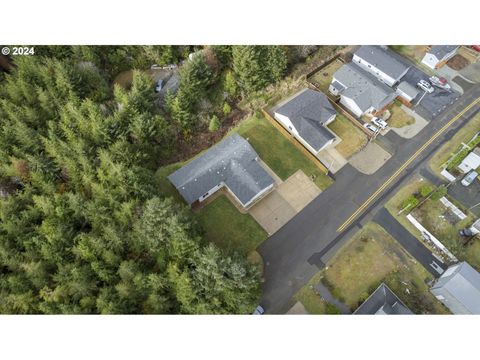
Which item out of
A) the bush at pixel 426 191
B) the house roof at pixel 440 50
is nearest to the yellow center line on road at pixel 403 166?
the bush at pixel 426 191

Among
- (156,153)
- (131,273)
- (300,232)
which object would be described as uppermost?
(156,153)

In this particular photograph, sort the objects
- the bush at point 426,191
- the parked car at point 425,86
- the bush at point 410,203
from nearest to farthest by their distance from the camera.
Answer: the bush at point 410,203, the bush at point 426,191, the parked car at point 425,86

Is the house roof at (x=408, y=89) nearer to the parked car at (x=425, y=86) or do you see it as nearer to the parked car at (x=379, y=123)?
the parked car at (x=425, y=86)

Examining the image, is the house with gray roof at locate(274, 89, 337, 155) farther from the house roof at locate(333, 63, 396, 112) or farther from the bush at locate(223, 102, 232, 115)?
the bush at locate(223, 102, 232, 115)

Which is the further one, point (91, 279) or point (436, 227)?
point (436, 227)

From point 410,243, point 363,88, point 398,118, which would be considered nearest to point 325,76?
point 363,88

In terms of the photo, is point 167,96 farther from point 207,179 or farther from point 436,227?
point 436,227

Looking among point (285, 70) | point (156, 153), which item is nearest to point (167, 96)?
point (156, 153)
